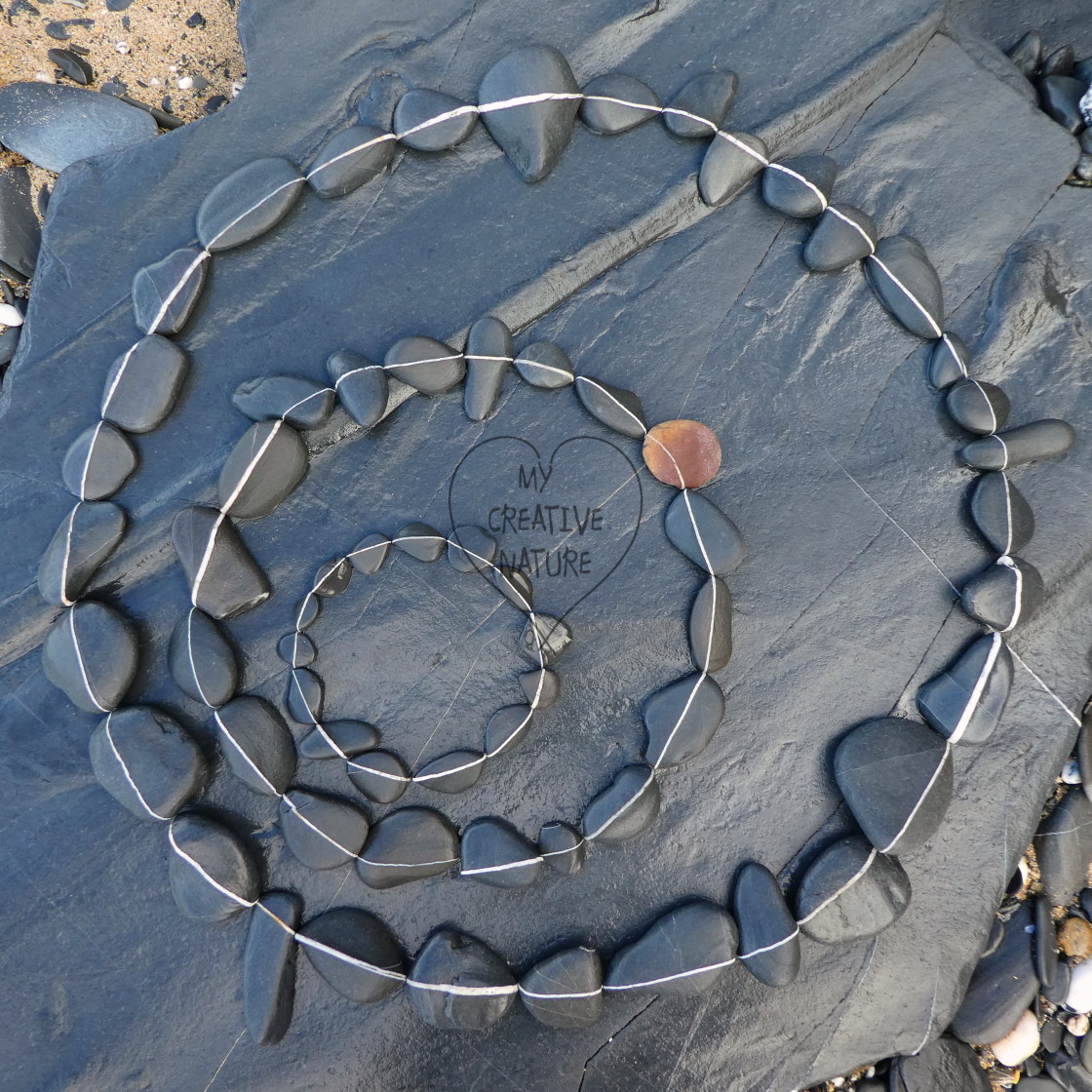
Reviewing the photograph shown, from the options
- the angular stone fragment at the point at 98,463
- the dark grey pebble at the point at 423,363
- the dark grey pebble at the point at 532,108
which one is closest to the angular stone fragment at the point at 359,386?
the dark grey pebble at the point at 423,363

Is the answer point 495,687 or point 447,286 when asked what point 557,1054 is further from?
point 447,286

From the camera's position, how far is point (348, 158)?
195cm

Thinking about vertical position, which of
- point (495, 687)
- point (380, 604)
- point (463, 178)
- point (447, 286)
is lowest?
point (495, 687)

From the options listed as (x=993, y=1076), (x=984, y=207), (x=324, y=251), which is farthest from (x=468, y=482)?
(x=993, y=1076)

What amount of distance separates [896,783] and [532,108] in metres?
1.84

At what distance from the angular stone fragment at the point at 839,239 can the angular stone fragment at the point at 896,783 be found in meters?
1.16

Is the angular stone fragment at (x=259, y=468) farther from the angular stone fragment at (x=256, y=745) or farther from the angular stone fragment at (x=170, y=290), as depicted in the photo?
the angular stone fragment at (x=256, y=745)

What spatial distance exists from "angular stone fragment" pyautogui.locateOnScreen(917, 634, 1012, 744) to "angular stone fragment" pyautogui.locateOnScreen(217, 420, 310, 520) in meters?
1.65

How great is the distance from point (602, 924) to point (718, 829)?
350 millimetres

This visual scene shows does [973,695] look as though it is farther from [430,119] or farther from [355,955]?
[430,119]

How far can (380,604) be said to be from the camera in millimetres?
1907

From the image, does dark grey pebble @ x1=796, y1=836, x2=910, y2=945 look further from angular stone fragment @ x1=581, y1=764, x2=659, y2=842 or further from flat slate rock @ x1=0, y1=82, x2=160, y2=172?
flat slate rock @ x1=0, y1=82, x2=160, y2=172

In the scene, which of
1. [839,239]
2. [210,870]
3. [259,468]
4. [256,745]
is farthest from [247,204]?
[210,870]

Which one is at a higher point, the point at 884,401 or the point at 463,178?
the point at 463,178
